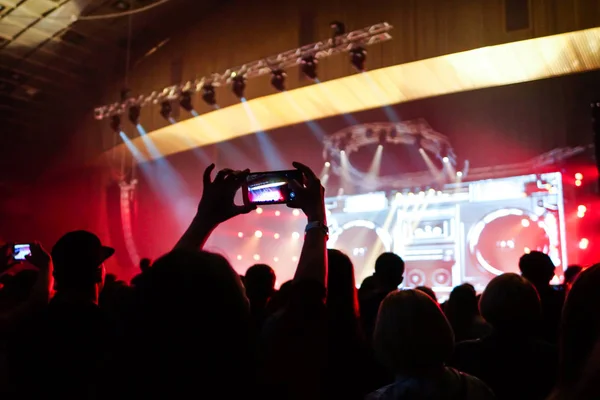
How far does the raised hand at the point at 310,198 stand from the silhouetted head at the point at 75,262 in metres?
0.63

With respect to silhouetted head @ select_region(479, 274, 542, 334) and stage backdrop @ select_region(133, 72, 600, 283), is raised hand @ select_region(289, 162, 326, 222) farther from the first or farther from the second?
stage backdrop @ select_region(133, 72, 600, 283)

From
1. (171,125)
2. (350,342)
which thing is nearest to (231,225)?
(171,125)

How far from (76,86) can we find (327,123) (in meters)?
4.53

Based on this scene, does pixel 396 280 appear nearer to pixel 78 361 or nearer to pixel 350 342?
pixel 350 342

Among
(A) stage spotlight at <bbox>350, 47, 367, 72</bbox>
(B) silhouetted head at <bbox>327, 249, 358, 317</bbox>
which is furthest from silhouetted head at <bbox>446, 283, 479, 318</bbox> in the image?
(A) stage spotlight at <bbox>350, 47, 367, 72</bbox>

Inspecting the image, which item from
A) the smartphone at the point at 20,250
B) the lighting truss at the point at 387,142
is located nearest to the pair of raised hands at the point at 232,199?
the smartphone at the point at 20,250

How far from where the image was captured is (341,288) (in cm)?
164

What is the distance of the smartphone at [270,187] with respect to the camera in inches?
66.9

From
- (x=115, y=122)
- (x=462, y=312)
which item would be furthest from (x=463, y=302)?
(x=115, y=122)

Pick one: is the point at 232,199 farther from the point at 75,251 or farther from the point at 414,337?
the point at 414,337

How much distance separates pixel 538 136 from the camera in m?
8.48

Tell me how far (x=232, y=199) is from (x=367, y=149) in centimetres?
835

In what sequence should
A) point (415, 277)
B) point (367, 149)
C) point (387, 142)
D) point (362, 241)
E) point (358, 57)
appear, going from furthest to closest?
1. point (367, 149)
2. point (387, 142)
3. point (362, 241)
4. point (415, 277)
5. point (358, 57)

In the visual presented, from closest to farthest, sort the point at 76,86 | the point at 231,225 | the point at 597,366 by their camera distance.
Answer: the point at 597,366 → the point at 76,86 → the point at 231,225
